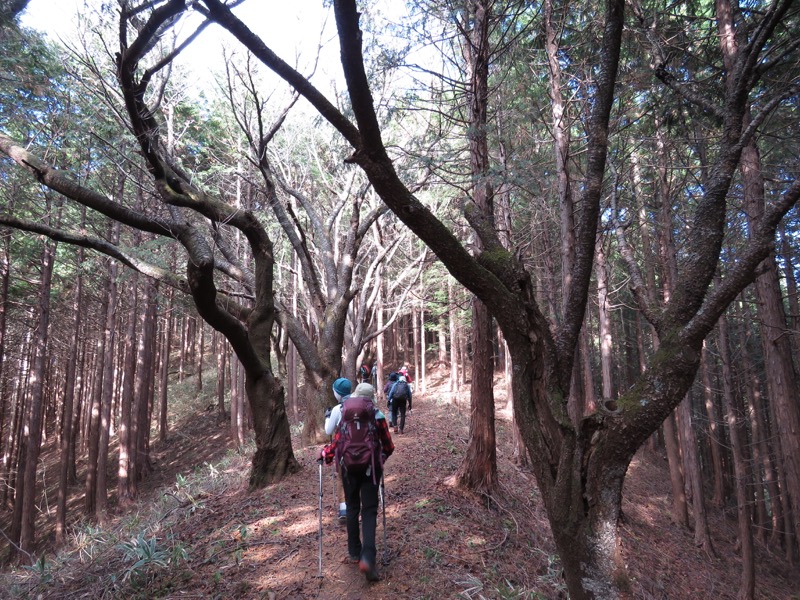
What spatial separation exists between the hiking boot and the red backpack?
767 millimetres

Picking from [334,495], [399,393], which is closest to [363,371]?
[399,393]

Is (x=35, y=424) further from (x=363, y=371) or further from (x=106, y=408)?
(x=363, y=371)

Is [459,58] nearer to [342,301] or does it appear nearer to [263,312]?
→ [342,301]

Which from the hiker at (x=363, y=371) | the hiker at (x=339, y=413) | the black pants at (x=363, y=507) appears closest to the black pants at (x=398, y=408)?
the hiker at (x=363, y=371)

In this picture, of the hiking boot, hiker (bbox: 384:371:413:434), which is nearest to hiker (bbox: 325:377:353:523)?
the hiking boot

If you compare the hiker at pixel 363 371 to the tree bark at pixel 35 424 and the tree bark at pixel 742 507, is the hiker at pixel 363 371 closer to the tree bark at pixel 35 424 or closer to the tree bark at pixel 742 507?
the tree bark at pixel 35 424

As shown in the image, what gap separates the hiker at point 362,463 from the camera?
15.0 ft

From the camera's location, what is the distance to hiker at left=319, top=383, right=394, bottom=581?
4.57 m

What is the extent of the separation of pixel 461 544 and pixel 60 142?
13394 millimetres

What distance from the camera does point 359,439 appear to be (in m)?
4.69

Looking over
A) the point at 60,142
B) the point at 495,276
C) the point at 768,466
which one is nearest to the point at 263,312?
the point at 495,276

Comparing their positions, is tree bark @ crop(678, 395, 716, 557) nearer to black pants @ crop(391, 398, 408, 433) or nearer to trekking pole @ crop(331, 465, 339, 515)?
black pants @ crop(391, 398, 408, 433)

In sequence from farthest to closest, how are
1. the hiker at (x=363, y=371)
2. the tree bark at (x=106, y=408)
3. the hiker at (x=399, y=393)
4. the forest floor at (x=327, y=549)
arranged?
the hiker at (x=363, y=371)
the tree bark at (x=106, y=408)
the hiker at (x=399, y=393)
the forest floor at (x=327, y=549)

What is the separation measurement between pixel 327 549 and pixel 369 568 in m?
1.06
